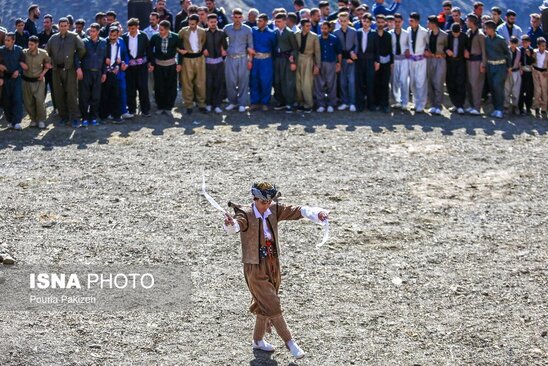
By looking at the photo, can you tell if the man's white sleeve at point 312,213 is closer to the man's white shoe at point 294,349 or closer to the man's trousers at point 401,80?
the man's white shoe at point 294,349

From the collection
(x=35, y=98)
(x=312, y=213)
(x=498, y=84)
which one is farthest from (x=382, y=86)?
(x=312, y=213)

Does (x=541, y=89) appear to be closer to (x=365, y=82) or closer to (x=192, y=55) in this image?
(x=365, y=82)

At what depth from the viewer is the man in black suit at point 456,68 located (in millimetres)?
17688

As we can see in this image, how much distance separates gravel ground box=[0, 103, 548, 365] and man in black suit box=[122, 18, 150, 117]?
0.54 meters

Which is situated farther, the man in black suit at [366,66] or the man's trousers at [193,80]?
the man in black suit at [366,66]

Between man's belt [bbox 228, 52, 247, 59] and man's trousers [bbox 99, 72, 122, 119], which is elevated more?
man's belt [bbox 228, 52, 247, 59]

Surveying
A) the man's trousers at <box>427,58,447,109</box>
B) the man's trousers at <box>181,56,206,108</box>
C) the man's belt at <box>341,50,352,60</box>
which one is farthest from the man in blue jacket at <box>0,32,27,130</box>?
the man's trousers at <box>427,58,447,109</box>

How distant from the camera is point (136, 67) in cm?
1702

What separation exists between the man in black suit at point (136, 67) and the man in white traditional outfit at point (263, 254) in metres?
9.17

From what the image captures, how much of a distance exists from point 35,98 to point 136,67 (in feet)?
6.21

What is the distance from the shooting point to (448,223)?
12.0 meters

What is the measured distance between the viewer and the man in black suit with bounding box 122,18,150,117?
55.3ft

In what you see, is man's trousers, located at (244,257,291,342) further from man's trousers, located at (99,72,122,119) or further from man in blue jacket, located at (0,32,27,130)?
man in blue jacket, located at (0,32,27,130)

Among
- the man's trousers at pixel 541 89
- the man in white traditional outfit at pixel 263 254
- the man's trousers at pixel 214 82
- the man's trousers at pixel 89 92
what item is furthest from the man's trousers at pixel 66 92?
the man in white traditional outfit at pixel 263 254
